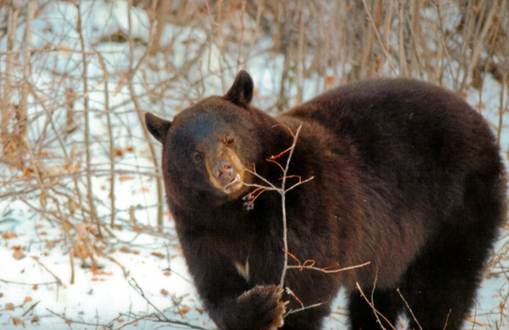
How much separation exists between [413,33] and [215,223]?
2.87 m

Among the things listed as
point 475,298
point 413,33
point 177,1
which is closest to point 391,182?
point 475,298

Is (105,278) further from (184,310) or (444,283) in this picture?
(444,283)

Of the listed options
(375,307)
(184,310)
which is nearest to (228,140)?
(375,307)

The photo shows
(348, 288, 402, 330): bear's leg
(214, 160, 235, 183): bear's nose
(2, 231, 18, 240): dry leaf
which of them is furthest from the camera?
(2, 231, 18, 240): dry leaf

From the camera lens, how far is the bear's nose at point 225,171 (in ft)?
13.8

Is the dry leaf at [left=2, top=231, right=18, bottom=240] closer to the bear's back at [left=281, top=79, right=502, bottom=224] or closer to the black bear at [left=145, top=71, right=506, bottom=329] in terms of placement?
the black bear at [left=145, top=71, right=506, bottom=329]

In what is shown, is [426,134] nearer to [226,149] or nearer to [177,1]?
[226,149]

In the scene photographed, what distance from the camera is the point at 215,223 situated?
447cm

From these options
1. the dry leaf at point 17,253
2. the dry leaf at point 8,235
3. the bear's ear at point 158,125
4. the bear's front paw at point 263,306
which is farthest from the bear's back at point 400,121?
the dry leaf at point 8,235

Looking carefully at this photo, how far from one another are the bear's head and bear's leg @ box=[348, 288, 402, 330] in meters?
1.64

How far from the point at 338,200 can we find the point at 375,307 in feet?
4.73

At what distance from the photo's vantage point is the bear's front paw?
4242 mm

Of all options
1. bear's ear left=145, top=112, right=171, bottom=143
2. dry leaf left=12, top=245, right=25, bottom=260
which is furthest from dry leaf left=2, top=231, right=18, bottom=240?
bear's ear left=145, top=112, right=171, bottom=143

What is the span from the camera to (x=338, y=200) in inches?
180
